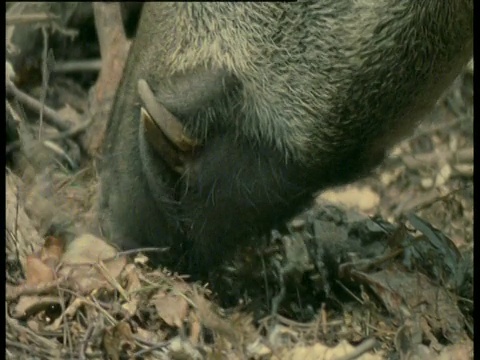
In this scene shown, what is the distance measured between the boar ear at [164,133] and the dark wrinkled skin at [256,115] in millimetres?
17

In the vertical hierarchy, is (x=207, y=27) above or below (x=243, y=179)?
above

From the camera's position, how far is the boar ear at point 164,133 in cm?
238

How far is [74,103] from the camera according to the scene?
11.9 ft

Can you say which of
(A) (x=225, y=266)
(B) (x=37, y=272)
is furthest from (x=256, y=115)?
(B) (x=37, y=272)

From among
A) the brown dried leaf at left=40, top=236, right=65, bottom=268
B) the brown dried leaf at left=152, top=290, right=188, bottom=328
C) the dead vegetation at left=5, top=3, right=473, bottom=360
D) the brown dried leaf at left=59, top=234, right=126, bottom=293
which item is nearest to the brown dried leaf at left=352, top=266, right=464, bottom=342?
the dead vegetation at left=5, top=3, right=473, bottom=360

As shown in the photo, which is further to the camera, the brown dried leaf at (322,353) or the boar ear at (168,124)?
the boar ear at (168,124)

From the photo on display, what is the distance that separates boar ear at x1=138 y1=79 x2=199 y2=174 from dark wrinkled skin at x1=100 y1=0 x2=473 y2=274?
0.06 feet

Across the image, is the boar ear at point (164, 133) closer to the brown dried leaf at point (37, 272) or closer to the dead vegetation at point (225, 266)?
the dead vegetation at point (225, 266)

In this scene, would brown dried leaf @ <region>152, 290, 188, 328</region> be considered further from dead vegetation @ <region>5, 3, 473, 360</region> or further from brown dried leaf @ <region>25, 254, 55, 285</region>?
brown dried leaf @ <region>25, 254, 55, 285</region>

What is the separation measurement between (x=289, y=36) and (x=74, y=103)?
4.85 ft

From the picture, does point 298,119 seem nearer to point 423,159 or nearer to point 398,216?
point 398,216

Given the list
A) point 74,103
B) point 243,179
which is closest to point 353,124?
point 243,179

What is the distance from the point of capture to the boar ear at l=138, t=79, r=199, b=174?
7.82 ft

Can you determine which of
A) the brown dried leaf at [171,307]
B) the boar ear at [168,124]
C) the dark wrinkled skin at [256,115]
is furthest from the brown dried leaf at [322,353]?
the boar ear at [168,124]
